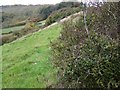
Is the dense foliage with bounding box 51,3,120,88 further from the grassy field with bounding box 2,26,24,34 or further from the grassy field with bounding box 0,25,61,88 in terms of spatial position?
the grassy field with bounding box 2,26,24,34

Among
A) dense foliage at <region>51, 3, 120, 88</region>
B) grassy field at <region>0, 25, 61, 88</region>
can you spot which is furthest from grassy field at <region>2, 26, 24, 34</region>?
dense foliage at <region>51, 3, 120, 88</region>

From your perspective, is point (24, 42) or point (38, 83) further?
point (24, 42)

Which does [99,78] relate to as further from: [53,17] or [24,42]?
[53,17]

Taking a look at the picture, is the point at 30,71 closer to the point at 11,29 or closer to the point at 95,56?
the point at 95,56

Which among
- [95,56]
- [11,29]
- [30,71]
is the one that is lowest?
[11,29]

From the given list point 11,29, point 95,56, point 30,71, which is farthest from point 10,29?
point 95,56

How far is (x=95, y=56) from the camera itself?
607 cm

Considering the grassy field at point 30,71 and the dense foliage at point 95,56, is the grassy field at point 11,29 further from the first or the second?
the dense foliage at point 95,56

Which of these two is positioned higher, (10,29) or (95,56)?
(95,56)

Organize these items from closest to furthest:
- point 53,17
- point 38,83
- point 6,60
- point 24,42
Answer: point 38,83 → point 6,60 → point 24,42 → point 53,17

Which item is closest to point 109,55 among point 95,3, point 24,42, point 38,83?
point 95,3

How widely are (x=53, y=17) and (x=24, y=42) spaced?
5.53m

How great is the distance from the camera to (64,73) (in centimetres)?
644

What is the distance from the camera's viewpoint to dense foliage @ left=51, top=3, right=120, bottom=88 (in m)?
5.98
